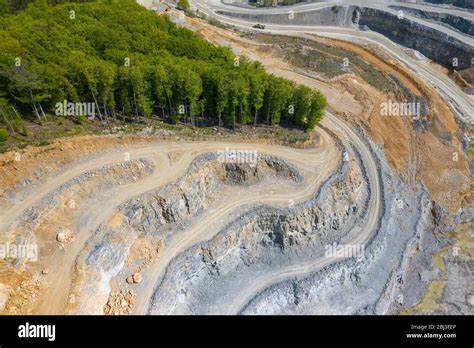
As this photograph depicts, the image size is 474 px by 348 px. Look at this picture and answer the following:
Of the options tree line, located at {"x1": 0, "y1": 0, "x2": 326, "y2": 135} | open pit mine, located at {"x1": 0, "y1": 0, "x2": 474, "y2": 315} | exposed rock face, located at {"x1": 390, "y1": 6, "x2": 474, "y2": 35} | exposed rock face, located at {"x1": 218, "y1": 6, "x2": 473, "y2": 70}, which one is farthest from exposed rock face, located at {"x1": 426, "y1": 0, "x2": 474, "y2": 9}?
tree line, located at {"x1": 0, "y1": 0, "x2": 326, "y2": 135}

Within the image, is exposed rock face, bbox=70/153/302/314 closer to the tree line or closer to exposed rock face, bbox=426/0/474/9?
the tree line

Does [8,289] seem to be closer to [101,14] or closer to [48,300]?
[48,300]

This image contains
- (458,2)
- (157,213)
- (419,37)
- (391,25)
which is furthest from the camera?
(458,2)

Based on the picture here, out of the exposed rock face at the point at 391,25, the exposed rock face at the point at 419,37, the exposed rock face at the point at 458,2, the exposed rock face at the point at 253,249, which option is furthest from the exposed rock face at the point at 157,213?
the exposed rock face at the point at 458,2

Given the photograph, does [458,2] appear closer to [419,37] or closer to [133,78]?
[419,37]

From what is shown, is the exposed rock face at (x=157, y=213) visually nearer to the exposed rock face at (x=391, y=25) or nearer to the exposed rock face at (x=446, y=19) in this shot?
the exposed rock face at (x=391, y=25)

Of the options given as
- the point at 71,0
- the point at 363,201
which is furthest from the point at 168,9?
the point at 363,201

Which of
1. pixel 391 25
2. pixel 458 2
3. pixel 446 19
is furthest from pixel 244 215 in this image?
pixel 458 2

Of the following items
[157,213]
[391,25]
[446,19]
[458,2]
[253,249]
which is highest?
[458,2]
